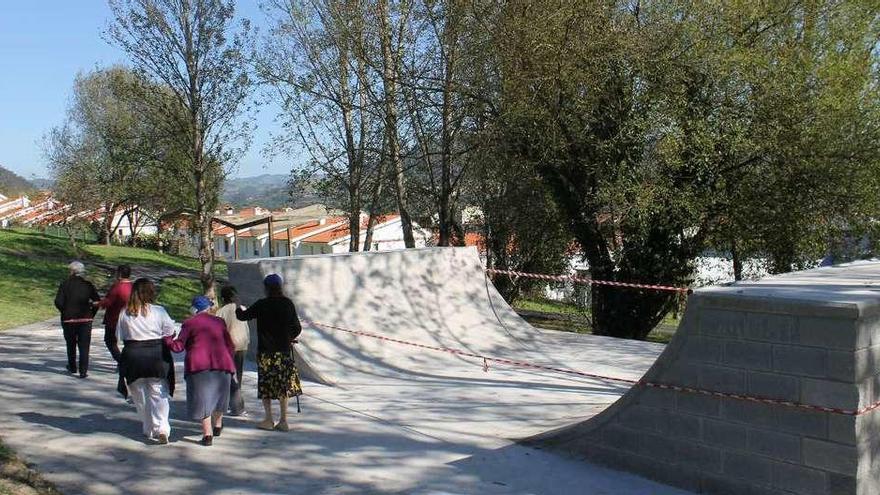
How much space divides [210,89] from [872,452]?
20360mm

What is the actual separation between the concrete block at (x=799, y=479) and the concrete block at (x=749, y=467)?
0.05 m

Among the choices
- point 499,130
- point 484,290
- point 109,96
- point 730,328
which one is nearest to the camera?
point 730,328

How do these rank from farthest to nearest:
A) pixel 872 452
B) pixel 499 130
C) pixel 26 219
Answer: pixel 26 219 < pixel 499 130 < pixel 872 452

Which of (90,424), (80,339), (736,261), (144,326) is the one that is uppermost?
(736,261)

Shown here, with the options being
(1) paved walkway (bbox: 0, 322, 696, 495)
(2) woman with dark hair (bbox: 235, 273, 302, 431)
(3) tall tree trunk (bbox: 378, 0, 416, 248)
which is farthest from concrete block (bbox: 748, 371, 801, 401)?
(3) tall tree trunk (bbox: 378, 0, 416, 248)

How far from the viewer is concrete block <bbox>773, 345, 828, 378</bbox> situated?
16.3ft

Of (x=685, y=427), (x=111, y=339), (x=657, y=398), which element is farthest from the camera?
(x=111, y=339)

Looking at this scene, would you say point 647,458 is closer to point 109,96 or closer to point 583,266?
point 583,266

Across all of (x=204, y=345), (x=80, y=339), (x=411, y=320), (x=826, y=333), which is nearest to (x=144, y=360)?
(x=204, y=345)

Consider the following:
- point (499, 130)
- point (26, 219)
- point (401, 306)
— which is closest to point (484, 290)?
point (401, 306)

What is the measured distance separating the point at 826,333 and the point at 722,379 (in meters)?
0.83

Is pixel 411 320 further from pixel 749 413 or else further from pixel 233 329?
pixel 749 413

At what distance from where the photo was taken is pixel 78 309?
9289 mm

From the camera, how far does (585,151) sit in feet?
58.6
